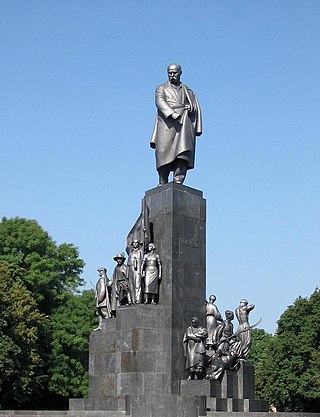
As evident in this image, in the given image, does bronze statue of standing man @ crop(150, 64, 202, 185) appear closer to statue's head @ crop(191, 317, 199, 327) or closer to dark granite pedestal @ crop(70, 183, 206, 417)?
dark granite pedestal @ crop(70, 183, 206, 417)

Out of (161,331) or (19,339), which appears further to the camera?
(19,339)

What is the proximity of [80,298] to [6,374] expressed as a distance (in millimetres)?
10768

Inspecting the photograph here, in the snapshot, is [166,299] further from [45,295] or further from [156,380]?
[45,295]

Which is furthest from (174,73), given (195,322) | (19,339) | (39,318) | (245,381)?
(39,318)

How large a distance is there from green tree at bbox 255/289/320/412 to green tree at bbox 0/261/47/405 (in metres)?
17.3

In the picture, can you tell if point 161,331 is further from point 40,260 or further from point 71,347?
point 40,260

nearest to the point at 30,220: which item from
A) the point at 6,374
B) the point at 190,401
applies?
the point at 6,374

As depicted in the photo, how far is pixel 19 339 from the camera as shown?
42.8 m

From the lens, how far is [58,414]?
68.3ft

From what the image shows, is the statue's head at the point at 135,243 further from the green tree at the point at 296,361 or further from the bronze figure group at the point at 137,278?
the green tree at the point at 296,361

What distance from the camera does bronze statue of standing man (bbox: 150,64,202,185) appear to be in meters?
23.1

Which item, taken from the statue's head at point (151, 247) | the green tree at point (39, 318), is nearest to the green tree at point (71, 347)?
the green tree at point (39, 318)

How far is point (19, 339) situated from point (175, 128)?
75.7 ft

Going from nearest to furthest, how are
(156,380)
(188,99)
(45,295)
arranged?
(156,380), (188,99), (45,295)
